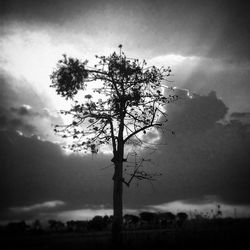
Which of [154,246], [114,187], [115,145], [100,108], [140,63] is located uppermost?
[140,63]

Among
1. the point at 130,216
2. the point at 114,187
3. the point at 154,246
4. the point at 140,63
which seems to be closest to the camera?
the point at 154,246

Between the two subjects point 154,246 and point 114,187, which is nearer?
point 154,246

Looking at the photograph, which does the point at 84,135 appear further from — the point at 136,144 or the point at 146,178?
the point at 146,178

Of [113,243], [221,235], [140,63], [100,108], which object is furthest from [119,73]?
[221,235]

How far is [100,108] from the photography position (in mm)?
16656

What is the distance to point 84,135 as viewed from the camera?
643 inches

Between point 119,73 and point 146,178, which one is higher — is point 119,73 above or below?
above

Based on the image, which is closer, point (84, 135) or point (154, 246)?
point (154, 246)

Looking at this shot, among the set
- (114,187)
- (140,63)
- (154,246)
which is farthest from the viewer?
(140,63)

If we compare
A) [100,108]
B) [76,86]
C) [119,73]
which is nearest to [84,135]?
[100,108]

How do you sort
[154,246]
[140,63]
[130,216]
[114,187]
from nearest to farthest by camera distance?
[154,246], [114,187], [140,63], [130,216]

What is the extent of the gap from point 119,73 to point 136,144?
15.4ft

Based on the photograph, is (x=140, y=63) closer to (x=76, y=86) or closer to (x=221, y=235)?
(x=76, y=86)

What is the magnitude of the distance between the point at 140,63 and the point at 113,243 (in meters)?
10.7
